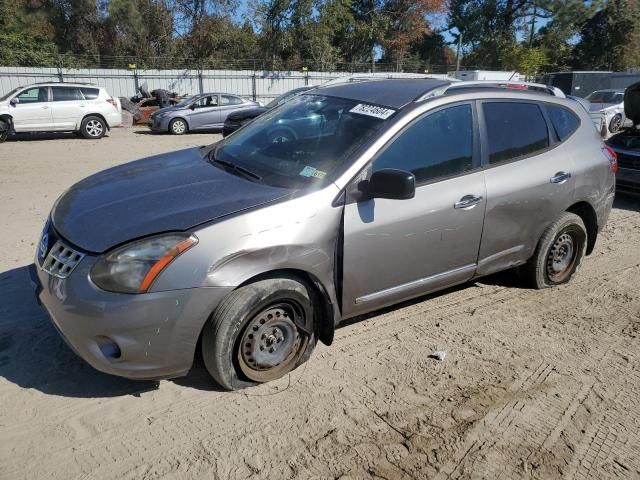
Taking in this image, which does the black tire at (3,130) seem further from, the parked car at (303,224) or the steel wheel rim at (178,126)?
the parked car at (303,224)

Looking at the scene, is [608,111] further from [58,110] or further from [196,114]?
[58,110]

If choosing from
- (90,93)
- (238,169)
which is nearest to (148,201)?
(238,169)

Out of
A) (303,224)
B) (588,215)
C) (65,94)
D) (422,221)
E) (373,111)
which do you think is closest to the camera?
(303,224)

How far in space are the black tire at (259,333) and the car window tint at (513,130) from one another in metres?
1.89

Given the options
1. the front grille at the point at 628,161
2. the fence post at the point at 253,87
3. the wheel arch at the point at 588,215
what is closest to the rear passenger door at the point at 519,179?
the wheel arch at the point at 588,215

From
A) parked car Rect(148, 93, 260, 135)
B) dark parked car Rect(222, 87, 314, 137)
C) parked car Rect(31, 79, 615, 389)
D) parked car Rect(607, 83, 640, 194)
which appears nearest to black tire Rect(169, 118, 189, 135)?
parked car Rect(148, 93, 260, 135)

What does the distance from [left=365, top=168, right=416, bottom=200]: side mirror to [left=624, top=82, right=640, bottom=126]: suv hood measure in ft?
25.2

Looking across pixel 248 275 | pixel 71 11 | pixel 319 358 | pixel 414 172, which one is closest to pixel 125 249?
pixel 248 275

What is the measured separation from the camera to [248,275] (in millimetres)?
2916

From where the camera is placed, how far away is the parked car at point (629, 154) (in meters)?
8.09

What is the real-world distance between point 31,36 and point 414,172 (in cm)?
3669

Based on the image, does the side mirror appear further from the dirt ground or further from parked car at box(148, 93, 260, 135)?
parked car at box(148, 93, 260, 135)

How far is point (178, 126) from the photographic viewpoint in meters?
18.3

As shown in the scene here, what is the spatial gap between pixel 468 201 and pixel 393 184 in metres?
0.87
